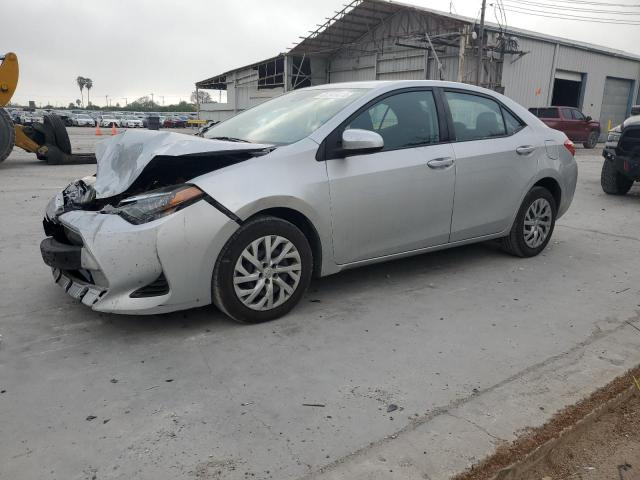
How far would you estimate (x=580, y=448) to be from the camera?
2.40m

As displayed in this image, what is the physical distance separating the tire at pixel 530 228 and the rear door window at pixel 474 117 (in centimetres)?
71

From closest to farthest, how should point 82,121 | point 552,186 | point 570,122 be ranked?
1. point 552,186
2. point 570,122
3. point 82,121

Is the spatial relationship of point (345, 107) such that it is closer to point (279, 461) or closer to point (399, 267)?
point (399, 267)

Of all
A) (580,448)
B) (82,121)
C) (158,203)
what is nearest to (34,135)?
(158,203)

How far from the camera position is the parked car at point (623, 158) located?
320 inches

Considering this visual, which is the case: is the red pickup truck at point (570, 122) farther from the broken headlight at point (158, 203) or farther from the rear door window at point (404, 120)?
the broken headlight at point (158, 203)

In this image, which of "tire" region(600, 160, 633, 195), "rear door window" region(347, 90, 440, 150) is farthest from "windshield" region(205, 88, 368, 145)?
"tire" region(600, 160, 633, 195)

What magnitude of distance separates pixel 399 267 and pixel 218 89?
43.6 meters

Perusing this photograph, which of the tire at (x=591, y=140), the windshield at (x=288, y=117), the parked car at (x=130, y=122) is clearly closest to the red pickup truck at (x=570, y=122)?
the tire at (x=591, y=140)

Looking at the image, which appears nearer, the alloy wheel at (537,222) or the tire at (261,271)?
the tire at (261,271)

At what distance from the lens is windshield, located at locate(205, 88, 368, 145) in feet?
12.5

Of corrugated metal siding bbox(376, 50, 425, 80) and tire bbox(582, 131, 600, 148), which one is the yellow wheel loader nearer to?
corrugated metal siding bbox(376, 50, 425, 80)

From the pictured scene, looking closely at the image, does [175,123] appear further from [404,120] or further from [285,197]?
[285,197]

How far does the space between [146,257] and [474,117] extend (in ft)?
10.0
